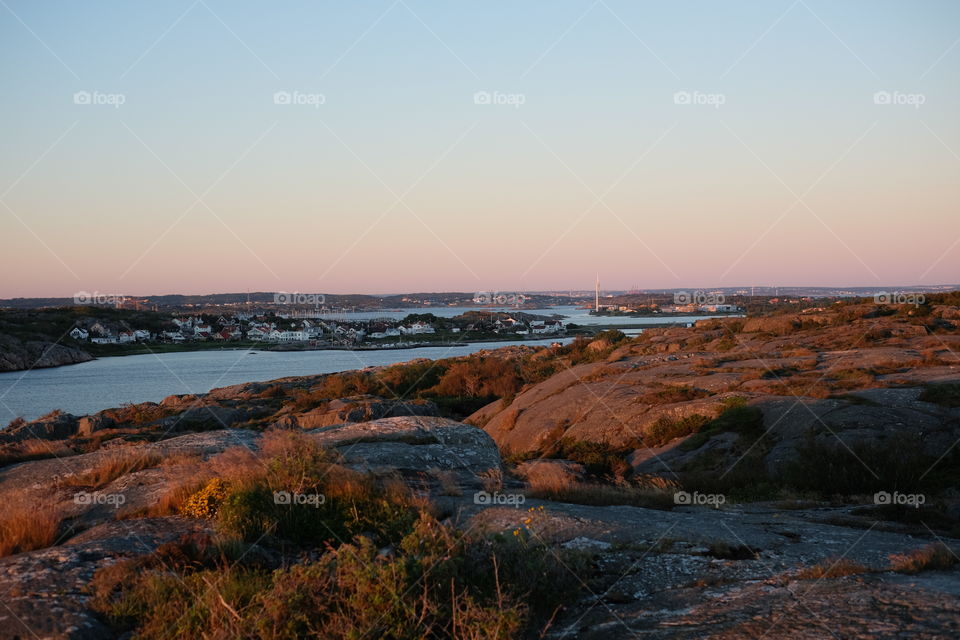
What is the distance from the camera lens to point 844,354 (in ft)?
78.3

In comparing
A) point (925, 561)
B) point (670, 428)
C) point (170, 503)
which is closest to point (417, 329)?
point (670, 428)

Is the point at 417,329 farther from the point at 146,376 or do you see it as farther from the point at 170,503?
the point at 170,503

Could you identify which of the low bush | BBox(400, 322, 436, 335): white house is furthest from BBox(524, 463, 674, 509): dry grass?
BBox(400, 322, 436, 335): white house

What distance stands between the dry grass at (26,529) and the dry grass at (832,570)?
7.17 m

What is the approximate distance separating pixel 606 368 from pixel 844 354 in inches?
325

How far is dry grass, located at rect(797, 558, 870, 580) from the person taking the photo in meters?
6.03

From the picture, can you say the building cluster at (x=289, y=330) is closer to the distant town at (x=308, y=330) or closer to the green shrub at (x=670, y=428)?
the distant town at (x=308, y=330)

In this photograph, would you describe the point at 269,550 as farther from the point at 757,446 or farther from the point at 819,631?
the point at 757,446

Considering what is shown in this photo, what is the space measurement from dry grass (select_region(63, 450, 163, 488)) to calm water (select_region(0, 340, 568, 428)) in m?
42.4

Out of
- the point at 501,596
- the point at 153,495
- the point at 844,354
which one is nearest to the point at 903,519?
the point at 501,596

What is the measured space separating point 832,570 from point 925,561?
2.96 ft

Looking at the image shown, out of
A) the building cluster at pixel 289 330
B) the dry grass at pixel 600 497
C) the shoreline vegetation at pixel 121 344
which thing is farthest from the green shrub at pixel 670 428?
the building cluster at pixel 289 330

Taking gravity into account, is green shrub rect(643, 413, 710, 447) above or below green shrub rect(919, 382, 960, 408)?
below

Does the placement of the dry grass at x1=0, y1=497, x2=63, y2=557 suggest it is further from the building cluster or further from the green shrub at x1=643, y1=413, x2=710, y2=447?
the building cluster
